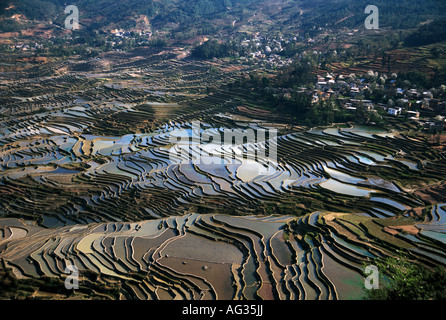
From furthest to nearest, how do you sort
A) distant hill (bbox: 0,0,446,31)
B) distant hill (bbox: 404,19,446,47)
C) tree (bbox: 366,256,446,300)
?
distant hill (bbox: 0,0,446,31)
distant hill (bbox: 404,19,446,47)
tree (bbox: 366,256,446,300)

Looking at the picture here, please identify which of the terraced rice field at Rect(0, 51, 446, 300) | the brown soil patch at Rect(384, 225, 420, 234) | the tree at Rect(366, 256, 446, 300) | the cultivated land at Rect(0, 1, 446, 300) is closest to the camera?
the tree at Rect(366, 256, 446, 300)

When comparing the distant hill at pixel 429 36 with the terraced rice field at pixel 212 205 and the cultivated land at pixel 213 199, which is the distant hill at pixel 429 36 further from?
the terraced rice field at pixel 212 205

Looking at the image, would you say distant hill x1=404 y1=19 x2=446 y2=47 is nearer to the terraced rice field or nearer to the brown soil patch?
the terraced rice field

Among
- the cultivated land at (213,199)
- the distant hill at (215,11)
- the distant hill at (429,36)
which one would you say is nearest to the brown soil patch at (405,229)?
the cultivated land at (213,199)

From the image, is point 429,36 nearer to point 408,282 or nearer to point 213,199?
point 213,199

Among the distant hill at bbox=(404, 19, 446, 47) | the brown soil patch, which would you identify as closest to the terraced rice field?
the brown soil patch

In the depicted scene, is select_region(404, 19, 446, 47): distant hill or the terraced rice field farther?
select_region(404, 19, 446, 47): distant hill

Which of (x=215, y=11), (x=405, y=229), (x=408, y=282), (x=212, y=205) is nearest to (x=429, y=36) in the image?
(x=405, y=229)

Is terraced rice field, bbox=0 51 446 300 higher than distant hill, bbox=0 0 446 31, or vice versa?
distant hill, bbox=0 0 446 31
